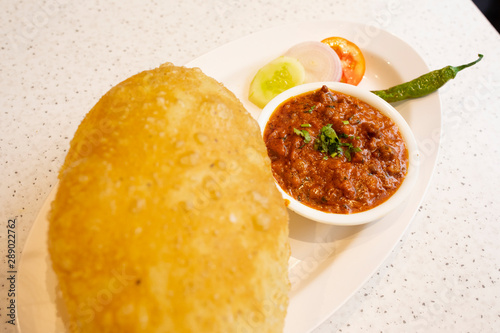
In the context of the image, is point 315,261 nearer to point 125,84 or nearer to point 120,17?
point 125,84

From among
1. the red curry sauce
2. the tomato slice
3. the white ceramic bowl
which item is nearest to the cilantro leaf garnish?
the red curry sauce

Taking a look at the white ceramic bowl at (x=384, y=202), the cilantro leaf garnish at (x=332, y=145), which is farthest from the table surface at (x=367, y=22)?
the cilantro leaf garnish at (x=332, y=145)

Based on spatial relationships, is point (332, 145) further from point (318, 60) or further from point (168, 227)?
point (168, 227)

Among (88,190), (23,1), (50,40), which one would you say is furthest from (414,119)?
(23,1)

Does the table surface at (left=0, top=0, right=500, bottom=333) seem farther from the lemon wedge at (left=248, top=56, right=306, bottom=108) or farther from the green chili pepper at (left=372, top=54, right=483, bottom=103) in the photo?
the lemon wedge at (left=248, top=56, right=306, bottom=108)

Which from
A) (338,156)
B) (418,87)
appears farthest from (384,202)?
(418,87)

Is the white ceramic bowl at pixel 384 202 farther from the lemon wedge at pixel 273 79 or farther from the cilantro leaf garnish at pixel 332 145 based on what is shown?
the cilantro leaf garnish at pixel 332 145
